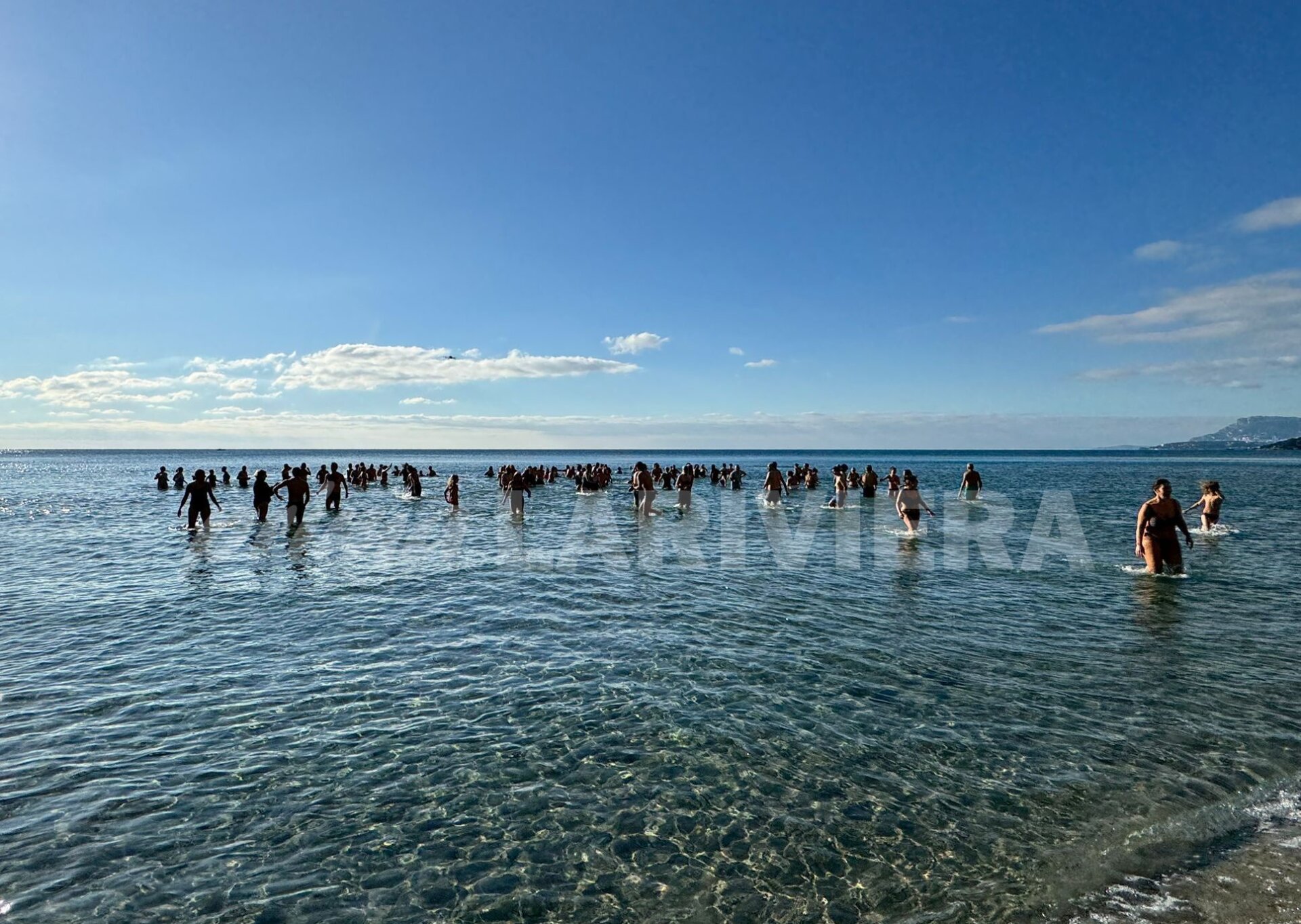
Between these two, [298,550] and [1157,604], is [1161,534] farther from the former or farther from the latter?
[298,550]

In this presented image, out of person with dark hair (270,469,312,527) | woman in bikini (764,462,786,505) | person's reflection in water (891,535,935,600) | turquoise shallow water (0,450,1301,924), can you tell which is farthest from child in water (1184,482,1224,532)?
person with dark hair (270,469,312,527)

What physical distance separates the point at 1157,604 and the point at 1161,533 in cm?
350

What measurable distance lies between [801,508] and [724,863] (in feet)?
96.9

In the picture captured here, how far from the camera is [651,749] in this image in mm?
6910

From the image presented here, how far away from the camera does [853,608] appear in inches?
507

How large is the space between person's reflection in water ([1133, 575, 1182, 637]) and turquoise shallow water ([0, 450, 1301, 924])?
0.11 meters

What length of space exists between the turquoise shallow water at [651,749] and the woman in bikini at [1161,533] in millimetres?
1227

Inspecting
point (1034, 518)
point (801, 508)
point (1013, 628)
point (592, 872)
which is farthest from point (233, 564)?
point (1034, 518)

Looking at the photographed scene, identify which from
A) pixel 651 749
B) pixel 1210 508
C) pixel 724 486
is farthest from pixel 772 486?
A: pixel 651 749

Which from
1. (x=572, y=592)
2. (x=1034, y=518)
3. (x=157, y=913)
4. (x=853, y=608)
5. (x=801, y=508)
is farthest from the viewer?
(x=801, y=508)

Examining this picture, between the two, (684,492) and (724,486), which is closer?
(684,492)

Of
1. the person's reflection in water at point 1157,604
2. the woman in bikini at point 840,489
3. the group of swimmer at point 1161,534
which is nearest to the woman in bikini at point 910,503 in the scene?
the group of swimmer at point 1161,534

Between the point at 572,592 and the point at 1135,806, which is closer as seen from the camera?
the point at 1135,806

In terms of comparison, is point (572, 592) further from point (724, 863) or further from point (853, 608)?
point (724, 863)
